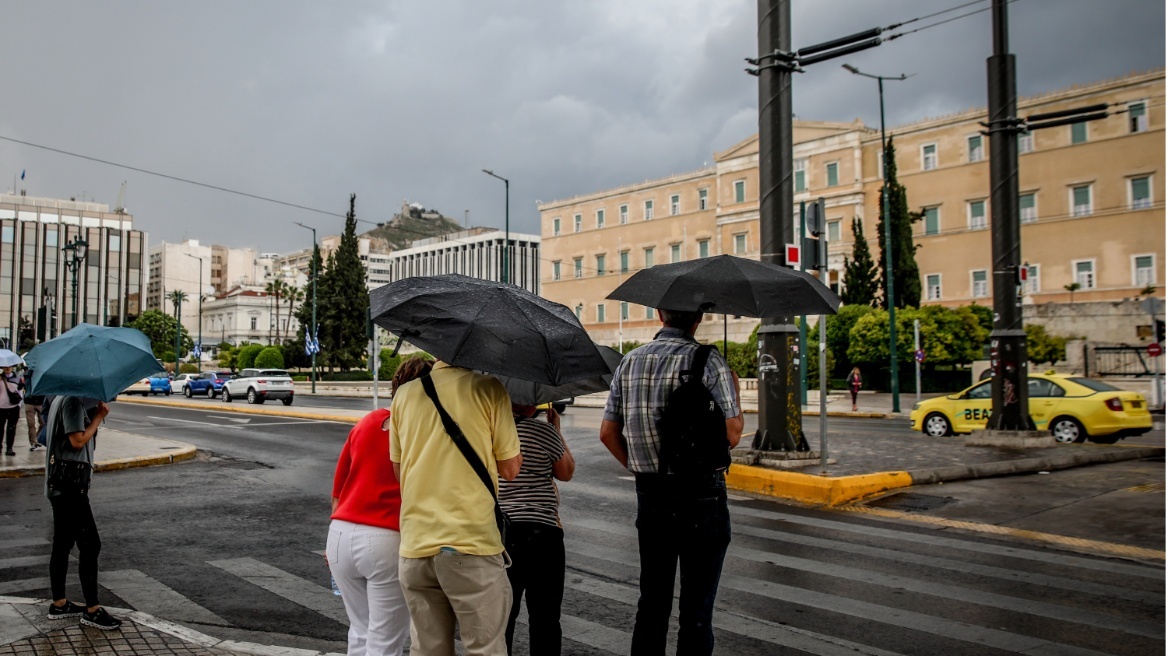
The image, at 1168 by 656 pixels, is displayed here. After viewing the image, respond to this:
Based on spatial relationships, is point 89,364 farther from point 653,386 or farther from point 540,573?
point 653,386

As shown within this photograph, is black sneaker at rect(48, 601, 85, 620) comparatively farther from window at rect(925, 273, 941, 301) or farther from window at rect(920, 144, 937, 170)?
window at rect(920, 144, 937, 170)

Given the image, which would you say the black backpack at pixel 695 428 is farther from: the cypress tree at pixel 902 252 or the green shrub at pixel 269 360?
the green shrub at pixel 269 360

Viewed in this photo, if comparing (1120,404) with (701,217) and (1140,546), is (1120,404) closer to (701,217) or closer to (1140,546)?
(1140,546)

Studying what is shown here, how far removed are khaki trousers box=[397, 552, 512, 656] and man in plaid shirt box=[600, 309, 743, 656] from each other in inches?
36.3

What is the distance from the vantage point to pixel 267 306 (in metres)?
146

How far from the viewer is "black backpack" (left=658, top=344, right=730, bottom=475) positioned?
13.3 ft

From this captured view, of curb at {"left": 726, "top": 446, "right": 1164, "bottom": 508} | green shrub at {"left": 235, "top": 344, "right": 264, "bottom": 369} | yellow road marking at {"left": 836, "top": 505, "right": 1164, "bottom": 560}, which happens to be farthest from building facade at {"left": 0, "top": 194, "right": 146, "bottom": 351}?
yellow road marking at {"left": 836, "top": 505, "right": 1164, "bottom": 560}

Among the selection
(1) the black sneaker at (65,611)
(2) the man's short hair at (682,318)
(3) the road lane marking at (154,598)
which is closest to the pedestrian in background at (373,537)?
(2) the man's short hair at (682,318)

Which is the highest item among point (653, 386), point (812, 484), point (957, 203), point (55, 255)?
point (55, 255)

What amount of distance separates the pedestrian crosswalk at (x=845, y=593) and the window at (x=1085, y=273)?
53807 mm

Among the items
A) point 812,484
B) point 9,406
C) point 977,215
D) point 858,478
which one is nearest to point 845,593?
point 812,484

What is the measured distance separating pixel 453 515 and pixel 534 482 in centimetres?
71

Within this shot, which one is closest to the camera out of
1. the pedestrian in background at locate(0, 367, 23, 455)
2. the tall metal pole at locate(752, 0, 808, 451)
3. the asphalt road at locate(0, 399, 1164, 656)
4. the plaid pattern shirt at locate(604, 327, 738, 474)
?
the plaid pattern shirt at locate(604, 327, 738, 474)

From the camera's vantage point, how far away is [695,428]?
4047 millimetres
